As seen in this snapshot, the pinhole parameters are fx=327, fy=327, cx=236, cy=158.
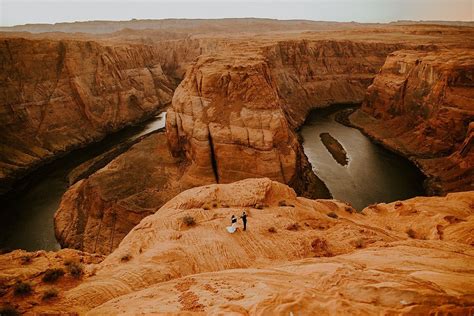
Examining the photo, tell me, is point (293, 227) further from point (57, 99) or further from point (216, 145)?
point (57, 99)

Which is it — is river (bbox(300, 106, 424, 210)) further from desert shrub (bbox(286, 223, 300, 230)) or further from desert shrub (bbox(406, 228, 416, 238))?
desert shrub (bbox(286, 223, 300, 230))

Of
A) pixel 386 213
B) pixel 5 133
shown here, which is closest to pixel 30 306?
pixel 386 213

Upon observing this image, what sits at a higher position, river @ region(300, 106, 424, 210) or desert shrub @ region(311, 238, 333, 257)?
desert shrub @ region(311, 238, 333, 257)

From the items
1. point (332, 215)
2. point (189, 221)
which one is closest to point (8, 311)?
point (189, 221)

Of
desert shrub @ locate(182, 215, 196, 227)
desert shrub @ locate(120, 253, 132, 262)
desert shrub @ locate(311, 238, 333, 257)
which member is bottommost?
desert shrub @ locate(120, 253, 132, 262)

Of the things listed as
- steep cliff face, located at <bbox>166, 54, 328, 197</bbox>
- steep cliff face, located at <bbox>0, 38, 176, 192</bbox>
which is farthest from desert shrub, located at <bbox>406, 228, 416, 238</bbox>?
steep cliff face, located at <bbox>0, 38, 176, 192</bbox>

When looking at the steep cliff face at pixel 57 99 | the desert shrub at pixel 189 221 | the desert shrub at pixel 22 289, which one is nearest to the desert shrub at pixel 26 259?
the desert shrub at pixel 22 289

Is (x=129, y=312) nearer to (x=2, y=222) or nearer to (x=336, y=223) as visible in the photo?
(x=336, y=223)
